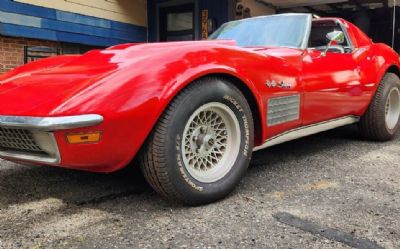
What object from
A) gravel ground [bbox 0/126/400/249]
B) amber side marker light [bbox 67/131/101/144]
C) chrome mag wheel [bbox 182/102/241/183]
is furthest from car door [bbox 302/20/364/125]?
amber side marker light [bbox 67/131/101/144]

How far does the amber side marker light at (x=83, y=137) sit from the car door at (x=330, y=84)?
68.8 inches

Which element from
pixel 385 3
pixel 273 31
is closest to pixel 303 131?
pixel 273 31

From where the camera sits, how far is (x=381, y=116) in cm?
447

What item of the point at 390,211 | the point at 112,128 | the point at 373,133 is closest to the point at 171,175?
the point at 112,128

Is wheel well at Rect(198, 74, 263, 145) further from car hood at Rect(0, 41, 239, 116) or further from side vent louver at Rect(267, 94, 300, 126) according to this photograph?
car hood at Rect(0, 41, 239, 116)

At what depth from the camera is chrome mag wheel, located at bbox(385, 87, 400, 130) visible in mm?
4734

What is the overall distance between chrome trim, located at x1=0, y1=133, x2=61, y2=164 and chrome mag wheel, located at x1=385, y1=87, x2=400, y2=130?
→ 3.65 meters

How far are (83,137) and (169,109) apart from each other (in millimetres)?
489

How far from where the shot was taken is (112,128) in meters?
2.25

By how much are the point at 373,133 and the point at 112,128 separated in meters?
3.21

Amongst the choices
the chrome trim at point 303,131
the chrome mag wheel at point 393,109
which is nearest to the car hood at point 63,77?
the chrome trim at point 303,131

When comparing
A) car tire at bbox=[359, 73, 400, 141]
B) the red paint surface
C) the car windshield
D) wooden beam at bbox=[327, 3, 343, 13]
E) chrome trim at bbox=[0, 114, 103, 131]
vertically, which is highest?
wooden beam at bbox=[327, 3, 343, 13]

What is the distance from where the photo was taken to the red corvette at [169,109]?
226 centimetres

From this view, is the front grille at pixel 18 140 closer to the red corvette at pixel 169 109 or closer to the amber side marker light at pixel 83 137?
the red corvette at pixel 169 109
